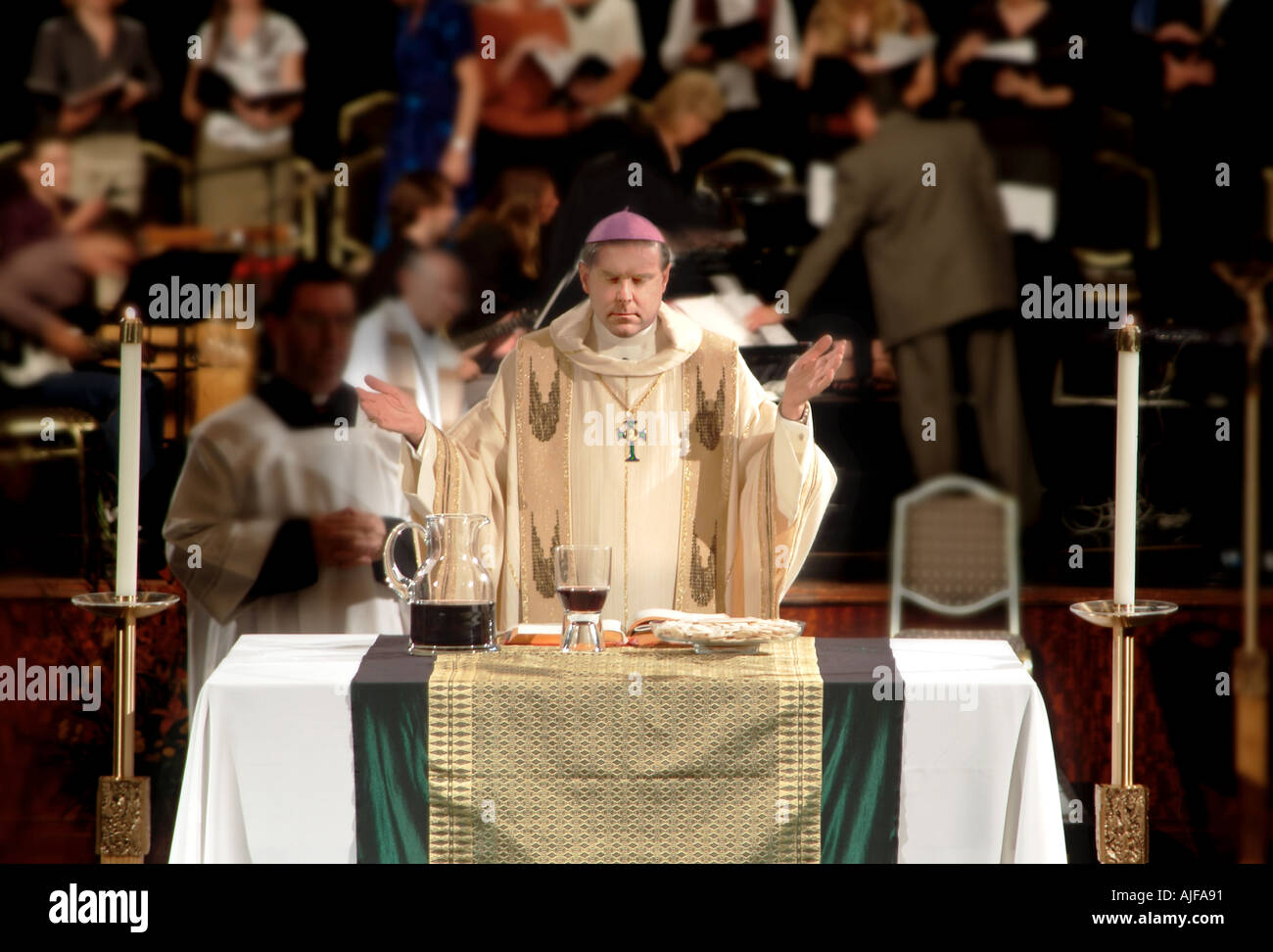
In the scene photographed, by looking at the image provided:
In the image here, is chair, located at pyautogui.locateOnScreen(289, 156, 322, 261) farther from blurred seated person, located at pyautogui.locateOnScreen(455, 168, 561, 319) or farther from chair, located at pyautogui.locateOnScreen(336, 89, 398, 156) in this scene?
blurred seated person, located at pyautogui.locateOnScreen(455, 168, 561, 319)

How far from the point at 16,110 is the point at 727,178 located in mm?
2397

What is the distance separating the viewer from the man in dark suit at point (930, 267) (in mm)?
5168

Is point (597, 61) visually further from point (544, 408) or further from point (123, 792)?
point (123, 792)

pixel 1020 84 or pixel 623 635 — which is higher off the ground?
pixel 1020 84

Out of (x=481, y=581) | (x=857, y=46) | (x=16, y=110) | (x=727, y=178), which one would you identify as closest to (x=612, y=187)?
(x=727, y=178)

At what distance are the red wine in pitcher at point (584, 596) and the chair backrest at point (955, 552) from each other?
244cm

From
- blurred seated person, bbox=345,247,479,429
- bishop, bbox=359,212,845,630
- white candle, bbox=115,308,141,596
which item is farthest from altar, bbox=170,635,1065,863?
blurred seated person, bbox=345,247,479,429

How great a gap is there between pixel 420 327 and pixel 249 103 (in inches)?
37.2

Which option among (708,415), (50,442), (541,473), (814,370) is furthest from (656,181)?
(50,442)

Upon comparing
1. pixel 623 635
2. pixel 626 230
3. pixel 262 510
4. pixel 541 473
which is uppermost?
pixel 626 230

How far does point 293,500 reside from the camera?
5.17m

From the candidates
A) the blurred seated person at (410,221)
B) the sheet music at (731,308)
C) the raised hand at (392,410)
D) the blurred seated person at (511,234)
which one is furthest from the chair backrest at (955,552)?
the raised hand at (392,410)

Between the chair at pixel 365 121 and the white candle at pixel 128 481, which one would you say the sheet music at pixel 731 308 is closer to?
the chair at pixel 365 121
